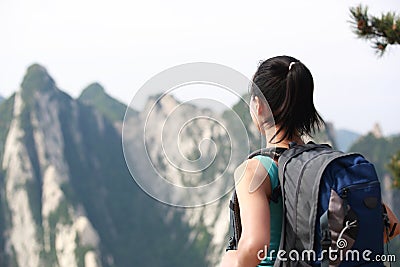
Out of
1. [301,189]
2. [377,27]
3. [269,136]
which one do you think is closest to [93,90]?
[377,27]

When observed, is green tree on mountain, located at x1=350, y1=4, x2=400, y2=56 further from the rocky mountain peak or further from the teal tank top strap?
the rocky mountain peak

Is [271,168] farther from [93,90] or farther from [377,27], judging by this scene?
[93,90]

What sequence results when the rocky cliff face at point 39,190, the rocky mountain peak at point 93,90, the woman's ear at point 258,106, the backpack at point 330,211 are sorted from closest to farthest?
the backpack at point 330,211 < the woman's ear at point 258,106 < the rocky cliff face at point 39,190 < the rocky mountain peak at point 93,90

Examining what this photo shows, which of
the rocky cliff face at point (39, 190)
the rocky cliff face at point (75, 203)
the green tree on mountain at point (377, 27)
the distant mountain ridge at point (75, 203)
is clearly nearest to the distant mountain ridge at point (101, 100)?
the rocky cliff face at point (75, 203)

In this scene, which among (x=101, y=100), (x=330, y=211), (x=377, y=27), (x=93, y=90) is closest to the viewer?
(x=330, y=211)

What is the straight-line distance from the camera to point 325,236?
52.0 inches

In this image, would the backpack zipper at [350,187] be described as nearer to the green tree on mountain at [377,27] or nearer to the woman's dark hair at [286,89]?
the woman's dark hair at [286,89]

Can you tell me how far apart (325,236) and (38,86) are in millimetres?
79272

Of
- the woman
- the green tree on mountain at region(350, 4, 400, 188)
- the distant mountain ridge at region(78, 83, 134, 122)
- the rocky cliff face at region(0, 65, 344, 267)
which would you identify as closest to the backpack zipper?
the woman

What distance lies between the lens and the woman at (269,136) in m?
1.32

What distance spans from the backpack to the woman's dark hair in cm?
13

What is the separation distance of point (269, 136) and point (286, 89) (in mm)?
125

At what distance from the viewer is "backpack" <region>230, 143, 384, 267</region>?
132 centimetres

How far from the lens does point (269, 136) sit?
1.50 metres
